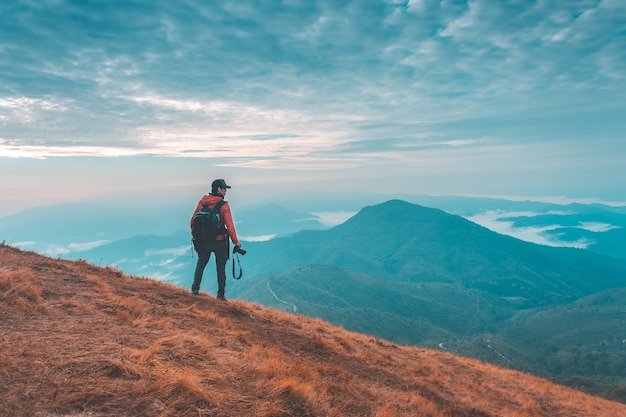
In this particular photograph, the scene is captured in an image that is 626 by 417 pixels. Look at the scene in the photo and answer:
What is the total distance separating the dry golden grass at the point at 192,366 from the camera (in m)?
5.49

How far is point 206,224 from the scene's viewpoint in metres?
12.8

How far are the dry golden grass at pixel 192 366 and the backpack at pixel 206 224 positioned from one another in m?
2.33

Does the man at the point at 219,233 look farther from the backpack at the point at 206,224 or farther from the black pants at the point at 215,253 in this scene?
the backpack at the point at 206,224

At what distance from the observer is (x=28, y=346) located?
21.0 ft

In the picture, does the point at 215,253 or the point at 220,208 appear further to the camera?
the point at 215,253

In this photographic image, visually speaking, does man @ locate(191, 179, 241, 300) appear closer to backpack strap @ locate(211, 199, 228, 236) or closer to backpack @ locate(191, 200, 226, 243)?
backpack strap @ locate(211, 199, 228, 236)

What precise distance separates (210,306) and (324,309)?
191401 mm

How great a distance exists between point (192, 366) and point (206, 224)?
6.52 meters

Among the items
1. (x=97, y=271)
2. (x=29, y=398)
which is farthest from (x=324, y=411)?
(x=97, y=271)

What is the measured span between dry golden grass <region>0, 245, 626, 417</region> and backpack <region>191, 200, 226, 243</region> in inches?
91.6

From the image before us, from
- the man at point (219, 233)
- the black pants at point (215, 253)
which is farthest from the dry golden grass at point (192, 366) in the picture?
the man at point (219, 233)

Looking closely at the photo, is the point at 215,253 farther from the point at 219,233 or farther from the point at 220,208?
the point at 220,208

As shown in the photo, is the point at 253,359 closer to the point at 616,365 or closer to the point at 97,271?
the point at 97,271

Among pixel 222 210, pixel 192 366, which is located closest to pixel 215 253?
pixel 222 210
